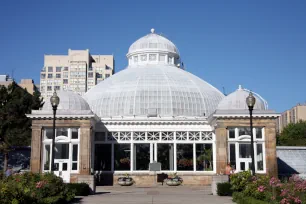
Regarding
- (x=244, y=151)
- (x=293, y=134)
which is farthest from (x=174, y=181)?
(x=293, y=134)

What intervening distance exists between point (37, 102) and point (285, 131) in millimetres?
51345

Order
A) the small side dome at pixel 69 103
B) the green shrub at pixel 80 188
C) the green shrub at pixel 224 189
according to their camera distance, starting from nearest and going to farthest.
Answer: the green shrub at pixel 224 189 < the green shrub at pixel 80 188 < the small side dome at pixel 69 103

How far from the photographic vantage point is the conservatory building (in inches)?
1502

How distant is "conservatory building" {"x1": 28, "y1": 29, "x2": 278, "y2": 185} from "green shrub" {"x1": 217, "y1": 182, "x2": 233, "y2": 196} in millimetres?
9054

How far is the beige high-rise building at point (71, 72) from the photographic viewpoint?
149750 mm

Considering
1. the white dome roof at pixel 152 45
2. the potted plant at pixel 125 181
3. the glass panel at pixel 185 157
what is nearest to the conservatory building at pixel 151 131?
the glass panel at pixel 185 157

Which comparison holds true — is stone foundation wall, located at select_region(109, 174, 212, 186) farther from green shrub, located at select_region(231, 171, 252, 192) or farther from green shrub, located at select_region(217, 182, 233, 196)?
green shrub, located at select_region(231, 171, 252, 192)

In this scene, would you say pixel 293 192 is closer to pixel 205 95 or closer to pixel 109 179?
pixel 109 179

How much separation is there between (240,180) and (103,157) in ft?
62.5

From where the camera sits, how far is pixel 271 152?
125ft

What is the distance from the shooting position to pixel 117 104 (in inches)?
1847

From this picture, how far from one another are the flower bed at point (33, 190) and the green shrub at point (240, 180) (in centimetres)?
927

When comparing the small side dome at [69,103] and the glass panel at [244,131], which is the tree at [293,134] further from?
the small side dome at [69,103]

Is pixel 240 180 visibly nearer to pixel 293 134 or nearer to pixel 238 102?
pixel 238 102
